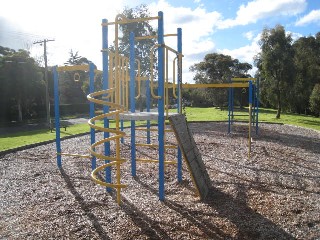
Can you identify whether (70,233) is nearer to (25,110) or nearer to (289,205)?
(289,205)

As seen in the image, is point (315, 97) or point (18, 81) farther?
point (18, 81)

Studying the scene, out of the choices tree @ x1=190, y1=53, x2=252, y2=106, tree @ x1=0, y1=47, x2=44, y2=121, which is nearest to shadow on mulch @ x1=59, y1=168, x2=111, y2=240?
tree @ x1=0, y1=47, x2=44, y2=121

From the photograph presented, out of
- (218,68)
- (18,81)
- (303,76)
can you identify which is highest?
(218,68)

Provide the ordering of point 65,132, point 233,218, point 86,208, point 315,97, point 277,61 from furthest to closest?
1. point 315,97
2. point 277,61
3. point 65,132
4. point 86,208
5. point 233,218

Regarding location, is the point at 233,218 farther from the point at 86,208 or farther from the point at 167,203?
the point at 86,208

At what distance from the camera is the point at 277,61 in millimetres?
20922

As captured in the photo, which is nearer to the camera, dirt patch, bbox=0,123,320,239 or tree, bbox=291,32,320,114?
dirt patch, bbox=0,123,320,239

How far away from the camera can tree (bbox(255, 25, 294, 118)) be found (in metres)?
20.9

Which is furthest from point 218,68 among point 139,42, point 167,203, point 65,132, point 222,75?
point 167,203

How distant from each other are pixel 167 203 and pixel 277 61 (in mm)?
18749

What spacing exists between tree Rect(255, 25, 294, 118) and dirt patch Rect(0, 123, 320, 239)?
1396cm

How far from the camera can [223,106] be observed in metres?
36.9

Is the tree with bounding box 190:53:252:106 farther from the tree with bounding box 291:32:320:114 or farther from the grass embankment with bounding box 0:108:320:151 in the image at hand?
the grass embankment with bounding box 0:108:320:151

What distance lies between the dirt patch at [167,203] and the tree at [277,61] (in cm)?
1396
